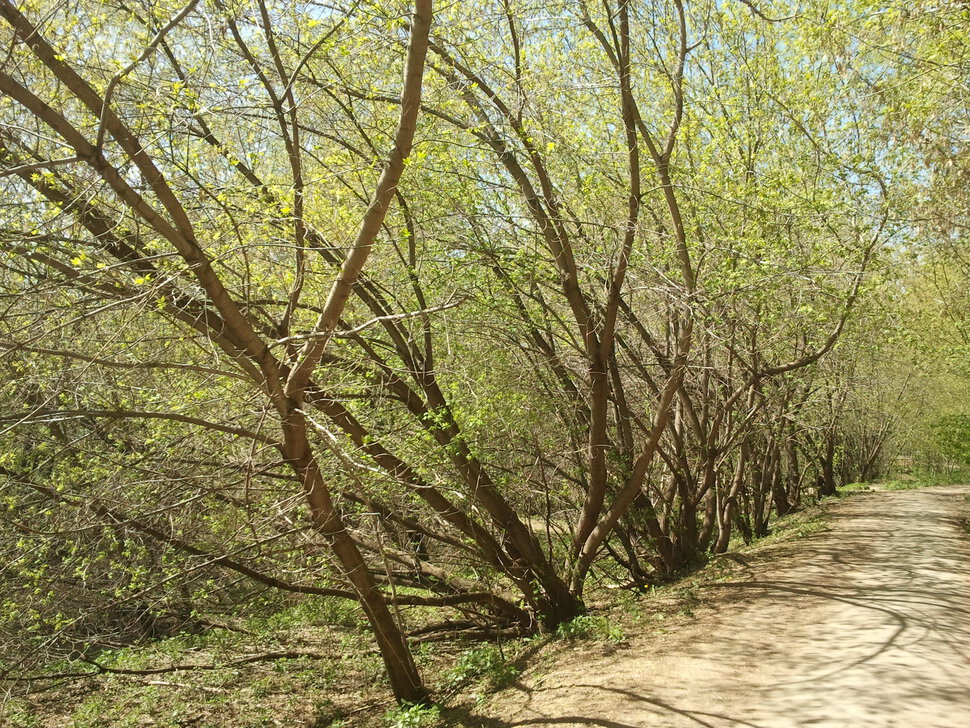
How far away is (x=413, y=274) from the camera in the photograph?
8461 millimetres

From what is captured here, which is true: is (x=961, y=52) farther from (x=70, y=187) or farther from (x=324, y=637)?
(x=324, y=637)

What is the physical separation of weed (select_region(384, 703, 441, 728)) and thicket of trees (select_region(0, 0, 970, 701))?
12.0 inches

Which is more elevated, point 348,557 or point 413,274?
point 413,274

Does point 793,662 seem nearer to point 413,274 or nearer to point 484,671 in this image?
point 484,671

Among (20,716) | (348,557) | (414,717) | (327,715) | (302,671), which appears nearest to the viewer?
(348,557)

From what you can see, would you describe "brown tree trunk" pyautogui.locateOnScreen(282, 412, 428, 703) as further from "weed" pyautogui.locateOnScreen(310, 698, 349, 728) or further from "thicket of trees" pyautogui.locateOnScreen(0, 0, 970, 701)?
"weed" pyautogui.locateOnScreen(310, 698, 349, 728)

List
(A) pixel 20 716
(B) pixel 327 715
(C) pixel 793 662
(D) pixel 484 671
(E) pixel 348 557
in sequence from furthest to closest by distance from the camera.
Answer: (A) pixel 20 716 < (B) pixel 327 715 < (D) pixel 484 671 < (E) pixel 348 557 < (C) pixel 793 662

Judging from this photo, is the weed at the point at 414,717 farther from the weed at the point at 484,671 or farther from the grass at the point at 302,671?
the weed at the point at 484,671

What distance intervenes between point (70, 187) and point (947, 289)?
20.8 meters

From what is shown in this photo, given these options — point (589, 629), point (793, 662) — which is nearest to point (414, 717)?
point (589, 629)

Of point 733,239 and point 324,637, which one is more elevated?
point 733,239

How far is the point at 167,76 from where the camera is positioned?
25.7 feet

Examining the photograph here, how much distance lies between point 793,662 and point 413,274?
204 inches

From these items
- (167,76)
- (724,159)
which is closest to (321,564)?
(167,76)
